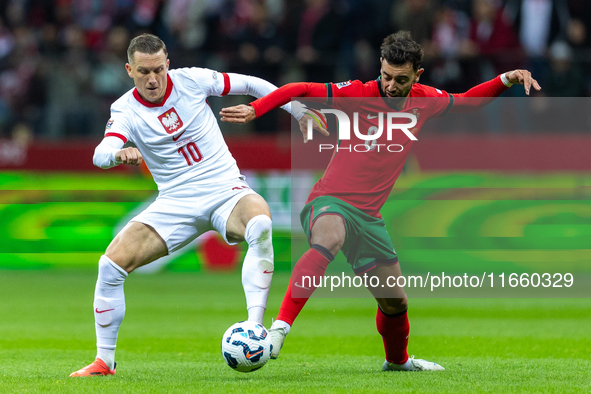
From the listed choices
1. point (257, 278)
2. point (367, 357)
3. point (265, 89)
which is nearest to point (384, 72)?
point (265, 89)

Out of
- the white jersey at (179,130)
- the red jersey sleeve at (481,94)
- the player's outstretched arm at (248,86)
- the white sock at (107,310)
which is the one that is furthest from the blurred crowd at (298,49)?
the white sock at (107,310)

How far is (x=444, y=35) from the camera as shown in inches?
528

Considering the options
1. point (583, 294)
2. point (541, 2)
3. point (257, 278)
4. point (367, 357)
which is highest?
point (541, 2)

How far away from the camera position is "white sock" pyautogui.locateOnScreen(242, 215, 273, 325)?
5.65 meters

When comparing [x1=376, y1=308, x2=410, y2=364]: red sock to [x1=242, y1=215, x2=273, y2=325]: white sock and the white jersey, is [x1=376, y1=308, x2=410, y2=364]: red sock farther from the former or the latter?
the white jersey

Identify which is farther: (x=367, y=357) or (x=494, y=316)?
(x=494, y=316)

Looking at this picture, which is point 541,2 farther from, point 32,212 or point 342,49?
point 32,212

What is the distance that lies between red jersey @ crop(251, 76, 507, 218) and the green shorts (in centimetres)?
9

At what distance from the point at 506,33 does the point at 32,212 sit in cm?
805

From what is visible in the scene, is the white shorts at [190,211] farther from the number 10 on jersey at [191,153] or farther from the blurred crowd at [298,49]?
the blurred crowd at [298,49]

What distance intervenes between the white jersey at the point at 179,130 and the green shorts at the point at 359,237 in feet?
2.45

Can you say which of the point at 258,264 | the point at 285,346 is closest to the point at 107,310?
the point at 258,264

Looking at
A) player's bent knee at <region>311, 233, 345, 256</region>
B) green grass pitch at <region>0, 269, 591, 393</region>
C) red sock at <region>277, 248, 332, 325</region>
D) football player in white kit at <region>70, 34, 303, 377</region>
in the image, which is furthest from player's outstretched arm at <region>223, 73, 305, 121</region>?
green grass pitch at <region>0, 269, 591, 393</region>

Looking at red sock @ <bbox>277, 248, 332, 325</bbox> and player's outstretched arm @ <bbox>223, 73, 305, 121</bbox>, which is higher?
player's outstretched arm @ <bbox>223, 73, 305, 121</bbox>
